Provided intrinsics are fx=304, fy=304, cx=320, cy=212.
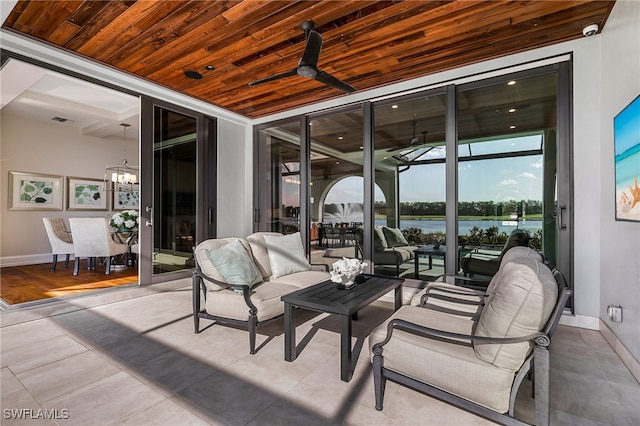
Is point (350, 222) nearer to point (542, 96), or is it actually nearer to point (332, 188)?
point (332, 188)

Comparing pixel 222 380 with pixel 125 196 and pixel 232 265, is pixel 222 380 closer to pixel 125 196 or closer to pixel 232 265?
pixel 232 265

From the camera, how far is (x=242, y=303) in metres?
2.73

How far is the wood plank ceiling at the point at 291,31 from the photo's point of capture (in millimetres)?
2742

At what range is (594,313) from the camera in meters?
3.14

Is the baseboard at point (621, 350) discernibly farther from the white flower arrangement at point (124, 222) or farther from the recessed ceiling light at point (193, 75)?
the white flower arrangement at point (124, 222)

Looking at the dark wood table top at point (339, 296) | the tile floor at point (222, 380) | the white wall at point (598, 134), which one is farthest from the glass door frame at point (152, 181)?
the dark wood table top at point (339, 296)

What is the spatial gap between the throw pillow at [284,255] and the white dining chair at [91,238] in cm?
337

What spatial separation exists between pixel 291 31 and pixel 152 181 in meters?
2.93

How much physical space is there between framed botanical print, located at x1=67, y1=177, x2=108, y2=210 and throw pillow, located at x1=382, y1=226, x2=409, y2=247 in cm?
715

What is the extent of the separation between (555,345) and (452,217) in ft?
5.49

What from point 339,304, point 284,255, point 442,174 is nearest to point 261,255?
point 284,255

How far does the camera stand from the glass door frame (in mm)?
4375

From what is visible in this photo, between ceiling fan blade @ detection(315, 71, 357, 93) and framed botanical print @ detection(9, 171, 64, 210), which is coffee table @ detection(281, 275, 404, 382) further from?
framed botanical print @ detection(9, 171, 64, 210)

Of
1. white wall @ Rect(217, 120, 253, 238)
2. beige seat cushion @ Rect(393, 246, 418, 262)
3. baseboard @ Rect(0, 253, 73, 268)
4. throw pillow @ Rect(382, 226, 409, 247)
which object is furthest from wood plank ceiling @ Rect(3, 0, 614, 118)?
baseboard @ Rect(0, 253, 73, 268)
